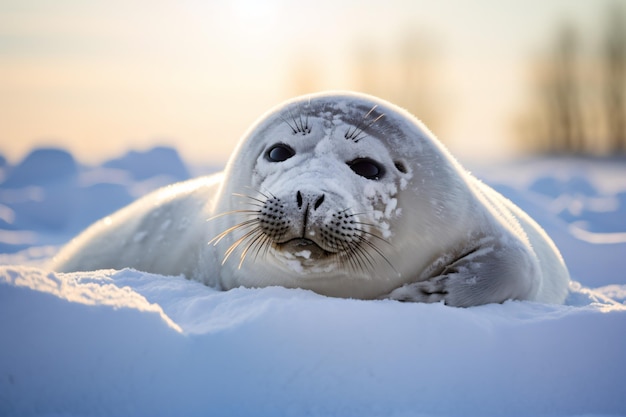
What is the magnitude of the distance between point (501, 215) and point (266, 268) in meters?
1.37

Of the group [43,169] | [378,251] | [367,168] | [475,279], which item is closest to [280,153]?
[367,168]

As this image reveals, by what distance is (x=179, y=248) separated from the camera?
3.97 meters

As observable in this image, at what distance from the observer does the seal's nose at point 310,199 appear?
2721mm

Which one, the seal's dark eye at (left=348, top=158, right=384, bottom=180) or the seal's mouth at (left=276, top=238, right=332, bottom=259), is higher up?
the seal's dark eye at (left=348, top=158, right=384, bottom=180)

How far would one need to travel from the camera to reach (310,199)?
8.93 ft

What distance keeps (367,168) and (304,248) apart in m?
0.55

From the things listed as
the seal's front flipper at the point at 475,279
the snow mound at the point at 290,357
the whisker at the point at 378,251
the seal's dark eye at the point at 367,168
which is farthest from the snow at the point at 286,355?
the seal's dark eye at the point at 367,168

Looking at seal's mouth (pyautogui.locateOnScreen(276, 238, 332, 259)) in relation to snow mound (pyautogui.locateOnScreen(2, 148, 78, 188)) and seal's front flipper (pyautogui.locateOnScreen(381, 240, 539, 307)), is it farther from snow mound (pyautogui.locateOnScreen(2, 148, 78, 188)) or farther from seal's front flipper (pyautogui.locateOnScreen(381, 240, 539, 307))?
snow mound (pyautogui.locateOnScreen(2, 148, 78, 188))

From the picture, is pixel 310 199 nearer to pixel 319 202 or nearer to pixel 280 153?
pixel 319 202

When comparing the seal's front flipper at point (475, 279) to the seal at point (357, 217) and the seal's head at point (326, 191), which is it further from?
the seal's head at point (326, 191)

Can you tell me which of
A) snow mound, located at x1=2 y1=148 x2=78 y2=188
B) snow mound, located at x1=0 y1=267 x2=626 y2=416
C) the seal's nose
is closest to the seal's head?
the seal's nose

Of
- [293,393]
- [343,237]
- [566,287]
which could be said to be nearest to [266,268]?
[343,237]

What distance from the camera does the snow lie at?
2.03m

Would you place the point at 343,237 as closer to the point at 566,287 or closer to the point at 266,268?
the point at 266,268
